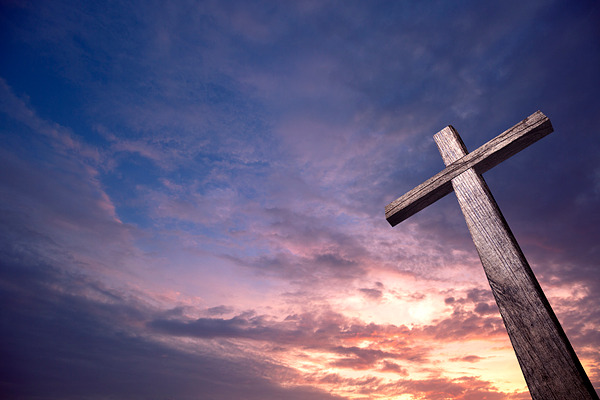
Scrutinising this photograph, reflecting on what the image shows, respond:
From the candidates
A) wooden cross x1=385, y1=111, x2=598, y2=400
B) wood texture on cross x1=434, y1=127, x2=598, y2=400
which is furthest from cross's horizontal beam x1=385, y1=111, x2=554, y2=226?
wood texture on cross x1=434, y1=127, x2=598, y2=400

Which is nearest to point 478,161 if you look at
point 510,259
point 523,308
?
point 510,259

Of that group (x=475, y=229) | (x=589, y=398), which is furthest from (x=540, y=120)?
(x=589, y=398)

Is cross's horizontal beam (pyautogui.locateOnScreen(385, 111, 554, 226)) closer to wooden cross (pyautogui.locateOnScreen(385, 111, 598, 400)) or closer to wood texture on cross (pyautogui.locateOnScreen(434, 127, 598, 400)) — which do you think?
wooden cross (pyautogui.locateOnScreen(385, 111, 598, 400))

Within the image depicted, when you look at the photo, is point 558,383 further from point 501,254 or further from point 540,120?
point 540,120

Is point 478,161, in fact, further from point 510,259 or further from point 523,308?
point 523,308

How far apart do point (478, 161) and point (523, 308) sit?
4.59 ft

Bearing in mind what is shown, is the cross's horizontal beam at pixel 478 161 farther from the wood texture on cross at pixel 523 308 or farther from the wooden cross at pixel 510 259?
the wood texture on cross at pixel 523 308

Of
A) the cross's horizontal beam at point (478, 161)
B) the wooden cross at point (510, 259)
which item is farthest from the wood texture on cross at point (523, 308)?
the cross's horizontal beam at point (478, 161)

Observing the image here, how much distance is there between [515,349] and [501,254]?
68cm

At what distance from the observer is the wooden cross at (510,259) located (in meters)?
1.79

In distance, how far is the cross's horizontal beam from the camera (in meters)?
2.70

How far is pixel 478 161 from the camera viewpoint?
2840 millimetres

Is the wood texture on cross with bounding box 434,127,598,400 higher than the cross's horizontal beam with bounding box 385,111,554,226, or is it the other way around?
the cross's horizontal beam with bounding box 385,111,554,226

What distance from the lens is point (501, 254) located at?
2.29 meters
